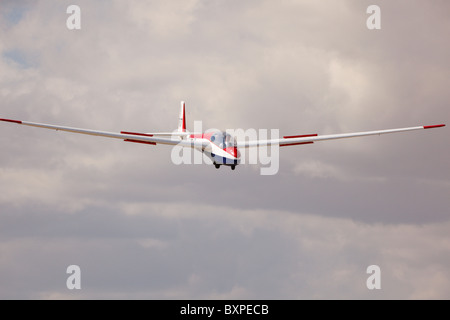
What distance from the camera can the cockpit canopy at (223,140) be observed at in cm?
8388

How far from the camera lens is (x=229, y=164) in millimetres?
82938

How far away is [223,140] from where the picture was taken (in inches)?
3317

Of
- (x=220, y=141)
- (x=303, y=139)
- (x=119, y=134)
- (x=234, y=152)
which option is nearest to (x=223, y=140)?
(x=220, y=141)

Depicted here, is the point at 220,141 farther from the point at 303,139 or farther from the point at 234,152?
the point at 303,139

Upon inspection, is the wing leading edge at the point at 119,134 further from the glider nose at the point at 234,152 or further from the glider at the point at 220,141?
the glider nose at the point at 234,152

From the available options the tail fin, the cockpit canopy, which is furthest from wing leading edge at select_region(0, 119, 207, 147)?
the tail fin

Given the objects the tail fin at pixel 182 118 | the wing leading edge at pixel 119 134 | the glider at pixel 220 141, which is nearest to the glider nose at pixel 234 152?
the glider at pixel 220 141

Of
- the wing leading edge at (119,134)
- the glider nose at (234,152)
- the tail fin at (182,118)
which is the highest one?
the tail fin at (182,118)

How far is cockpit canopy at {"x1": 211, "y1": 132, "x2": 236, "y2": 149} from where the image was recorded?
8388cm

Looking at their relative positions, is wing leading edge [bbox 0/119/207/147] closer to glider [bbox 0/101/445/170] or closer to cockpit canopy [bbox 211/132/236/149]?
glider [bbox 0/101/445/170]
